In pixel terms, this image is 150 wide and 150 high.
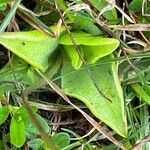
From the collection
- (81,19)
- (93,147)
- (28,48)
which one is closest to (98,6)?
(81,19)

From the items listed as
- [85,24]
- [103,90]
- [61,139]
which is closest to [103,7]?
[85,24]

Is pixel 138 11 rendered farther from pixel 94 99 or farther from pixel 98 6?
pixel 94 99

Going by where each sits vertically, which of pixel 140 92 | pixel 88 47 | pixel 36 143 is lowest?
pixel 36 143

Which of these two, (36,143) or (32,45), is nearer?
(32,45)

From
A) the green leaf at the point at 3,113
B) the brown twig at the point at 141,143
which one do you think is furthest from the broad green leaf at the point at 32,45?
the brown twig at the point at 141,143

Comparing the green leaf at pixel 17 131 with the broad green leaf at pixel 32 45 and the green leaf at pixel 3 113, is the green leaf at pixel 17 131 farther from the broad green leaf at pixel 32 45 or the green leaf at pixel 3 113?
the broad green leaf at pixel 32 45

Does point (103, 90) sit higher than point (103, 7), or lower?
lower

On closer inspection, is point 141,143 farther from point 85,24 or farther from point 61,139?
→ point 85,24
